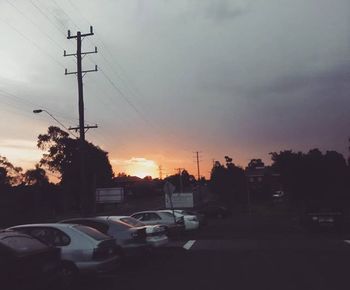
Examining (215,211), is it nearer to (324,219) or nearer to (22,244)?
(324,219)

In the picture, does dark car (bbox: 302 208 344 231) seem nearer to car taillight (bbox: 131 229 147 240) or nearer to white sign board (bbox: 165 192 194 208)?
car taillight (bbox: 131 229 147 240)

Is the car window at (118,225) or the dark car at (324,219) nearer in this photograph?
the car window at (118,225)

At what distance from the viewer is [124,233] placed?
15508 mm

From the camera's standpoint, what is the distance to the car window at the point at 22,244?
368 inches

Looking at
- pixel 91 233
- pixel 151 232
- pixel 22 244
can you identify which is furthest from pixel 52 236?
pixel 151 232

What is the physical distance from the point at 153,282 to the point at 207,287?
1.47 metres

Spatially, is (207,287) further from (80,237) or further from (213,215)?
(213,215)

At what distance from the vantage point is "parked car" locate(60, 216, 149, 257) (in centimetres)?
1540

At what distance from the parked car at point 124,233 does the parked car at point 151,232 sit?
0.46m

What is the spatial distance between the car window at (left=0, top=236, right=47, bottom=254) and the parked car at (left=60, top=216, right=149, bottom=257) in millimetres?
5343

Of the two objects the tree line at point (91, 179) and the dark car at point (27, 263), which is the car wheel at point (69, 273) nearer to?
the dark car at point (27, 263)

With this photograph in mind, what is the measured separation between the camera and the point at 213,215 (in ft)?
197

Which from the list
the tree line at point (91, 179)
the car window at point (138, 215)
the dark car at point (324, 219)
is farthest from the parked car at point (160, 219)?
the tree line at point (91, 179)

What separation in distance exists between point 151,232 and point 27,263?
26.6 feet
